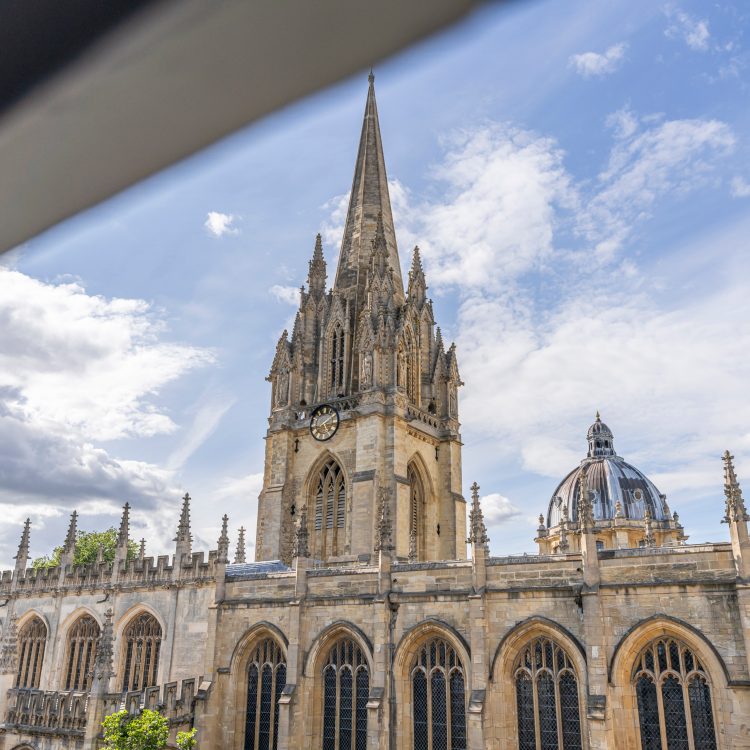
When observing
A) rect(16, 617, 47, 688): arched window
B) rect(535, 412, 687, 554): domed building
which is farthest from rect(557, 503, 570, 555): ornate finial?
rect(16, 617, 47, 688): arched window

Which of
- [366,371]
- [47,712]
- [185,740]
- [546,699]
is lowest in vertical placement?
[185,740]

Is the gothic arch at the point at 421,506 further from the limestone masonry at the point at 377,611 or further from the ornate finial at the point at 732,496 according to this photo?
the ornate finial at the point at 732,496

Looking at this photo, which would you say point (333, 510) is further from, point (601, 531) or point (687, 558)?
point (601, 531)

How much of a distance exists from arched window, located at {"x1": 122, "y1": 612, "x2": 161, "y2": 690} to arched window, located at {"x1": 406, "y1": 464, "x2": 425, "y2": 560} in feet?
43.1

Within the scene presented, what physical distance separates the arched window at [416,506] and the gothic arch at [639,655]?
17078 millimetres

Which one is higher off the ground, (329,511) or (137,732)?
(329,511)

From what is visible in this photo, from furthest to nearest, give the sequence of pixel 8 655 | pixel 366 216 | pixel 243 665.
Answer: pixel 366 216 < pixel 243 665 < pixel 8 655

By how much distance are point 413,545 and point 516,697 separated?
14081 mm

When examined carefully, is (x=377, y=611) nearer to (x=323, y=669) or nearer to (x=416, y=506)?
(x=323, y=669)

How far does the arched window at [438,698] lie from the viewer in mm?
22953

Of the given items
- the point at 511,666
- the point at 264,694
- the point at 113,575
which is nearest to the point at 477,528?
the point at 511,666

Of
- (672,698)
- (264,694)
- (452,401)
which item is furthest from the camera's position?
(452,401)

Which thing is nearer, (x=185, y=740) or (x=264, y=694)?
(x=185, y=740)

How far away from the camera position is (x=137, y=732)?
2183 cm
